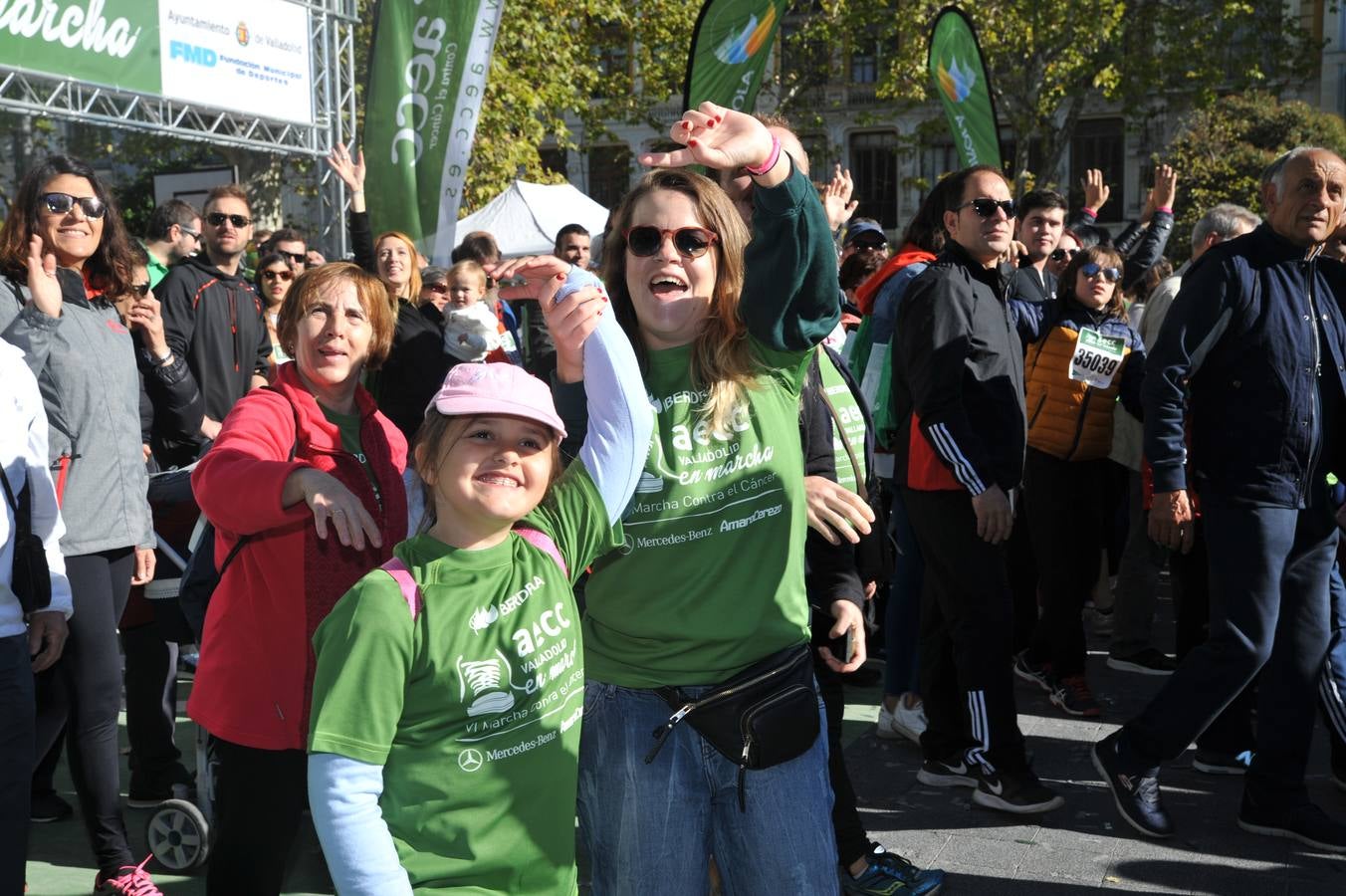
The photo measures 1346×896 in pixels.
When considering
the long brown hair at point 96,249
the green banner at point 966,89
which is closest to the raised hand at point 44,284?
the long brown hair at point 96,249

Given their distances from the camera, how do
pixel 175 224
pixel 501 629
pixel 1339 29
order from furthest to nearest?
pixel 1339 29 < pixel 175 224 < pixel 501 629

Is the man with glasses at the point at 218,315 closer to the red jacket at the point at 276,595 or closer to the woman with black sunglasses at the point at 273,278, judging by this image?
the woman with black sunglasses at the point at 273,278

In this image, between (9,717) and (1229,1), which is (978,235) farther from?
(1229,1)

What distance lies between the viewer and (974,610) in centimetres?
455

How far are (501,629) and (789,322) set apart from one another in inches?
31.5

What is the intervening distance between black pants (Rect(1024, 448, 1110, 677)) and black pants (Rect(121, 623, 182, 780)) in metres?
3.67

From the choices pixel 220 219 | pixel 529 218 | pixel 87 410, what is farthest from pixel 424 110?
pixel 529 218

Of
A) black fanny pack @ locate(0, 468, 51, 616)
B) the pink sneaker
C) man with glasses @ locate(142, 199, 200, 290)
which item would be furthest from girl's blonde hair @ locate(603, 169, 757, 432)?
man with glasses @ locate(142, 199, 200, 290)

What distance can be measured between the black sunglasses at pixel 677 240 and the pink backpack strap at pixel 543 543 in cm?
58

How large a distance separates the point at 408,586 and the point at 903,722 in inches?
146

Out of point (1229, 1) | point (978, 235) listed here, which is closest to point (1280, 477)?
point (978, 235)

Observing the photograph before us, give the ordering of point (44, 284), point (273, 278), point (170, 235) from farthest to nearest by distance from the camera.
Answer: point (170, 235), point (273, 278), point (44, 284)

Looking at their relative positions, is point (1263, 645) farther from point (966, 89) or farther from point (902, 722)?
point (966, 89)

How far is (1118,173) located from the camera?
42.4 meters
